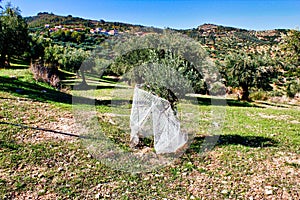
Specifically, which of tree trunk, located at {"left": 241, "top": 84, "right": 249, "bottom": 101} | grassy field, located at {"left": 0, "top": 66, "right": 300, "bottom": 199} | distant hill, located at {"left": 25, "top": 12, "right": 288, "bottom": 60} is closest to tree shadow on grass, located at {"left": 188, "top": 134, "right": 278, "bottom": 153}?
grassy field, located at {"left": 0, "top": 66, "right": 300, "bottom": 199}

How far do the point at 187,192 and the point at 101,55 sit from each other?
3710cm

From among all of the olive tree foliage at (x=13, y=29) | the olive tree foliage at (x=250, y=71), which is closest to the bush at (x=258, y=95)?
the olive tree foliage at (x=250, y=71)

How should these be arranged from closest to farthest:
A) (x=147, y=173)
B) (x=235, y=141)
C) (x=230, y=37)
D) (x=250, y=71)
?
(x=147, y=173) < (x=235, y=141) < (x=250, y=71) < (x=230, y=37)

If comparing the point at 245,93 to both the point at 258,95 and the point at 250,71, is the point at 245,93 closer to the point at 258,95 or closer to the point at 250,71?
the point at 258,95

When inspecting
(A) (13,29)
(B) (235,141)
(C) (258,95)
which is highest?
(A) (13,29)

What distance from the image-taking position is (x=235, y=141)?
27.4 feet

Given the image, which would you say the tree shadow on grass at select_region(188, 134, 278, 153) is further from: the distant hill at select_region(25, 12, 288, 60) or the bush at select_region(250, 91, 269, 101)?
the distant hill at select_region(25, 12, 288, 60)

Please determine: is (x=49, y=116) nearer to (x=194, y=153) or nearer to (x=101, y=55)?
(x=194, y=153)

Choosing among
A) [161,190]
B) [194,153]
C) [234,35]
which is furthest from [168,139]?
[234,35]

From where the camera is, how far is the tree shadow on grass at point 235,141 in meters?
7.85

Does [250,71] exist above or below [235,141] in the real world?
above

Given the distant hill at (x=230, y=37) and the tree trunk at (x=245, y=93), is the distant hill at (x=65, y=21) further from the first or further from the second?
the tree trunk at (x=245, y=93)

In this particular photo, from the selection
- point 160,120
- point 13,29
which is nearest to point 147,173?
point 160,120

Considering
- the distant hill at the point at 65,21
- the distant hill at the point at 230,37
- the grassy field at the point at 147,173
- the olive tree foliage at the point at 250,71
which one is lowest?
the grassy field at the point at 147,173
